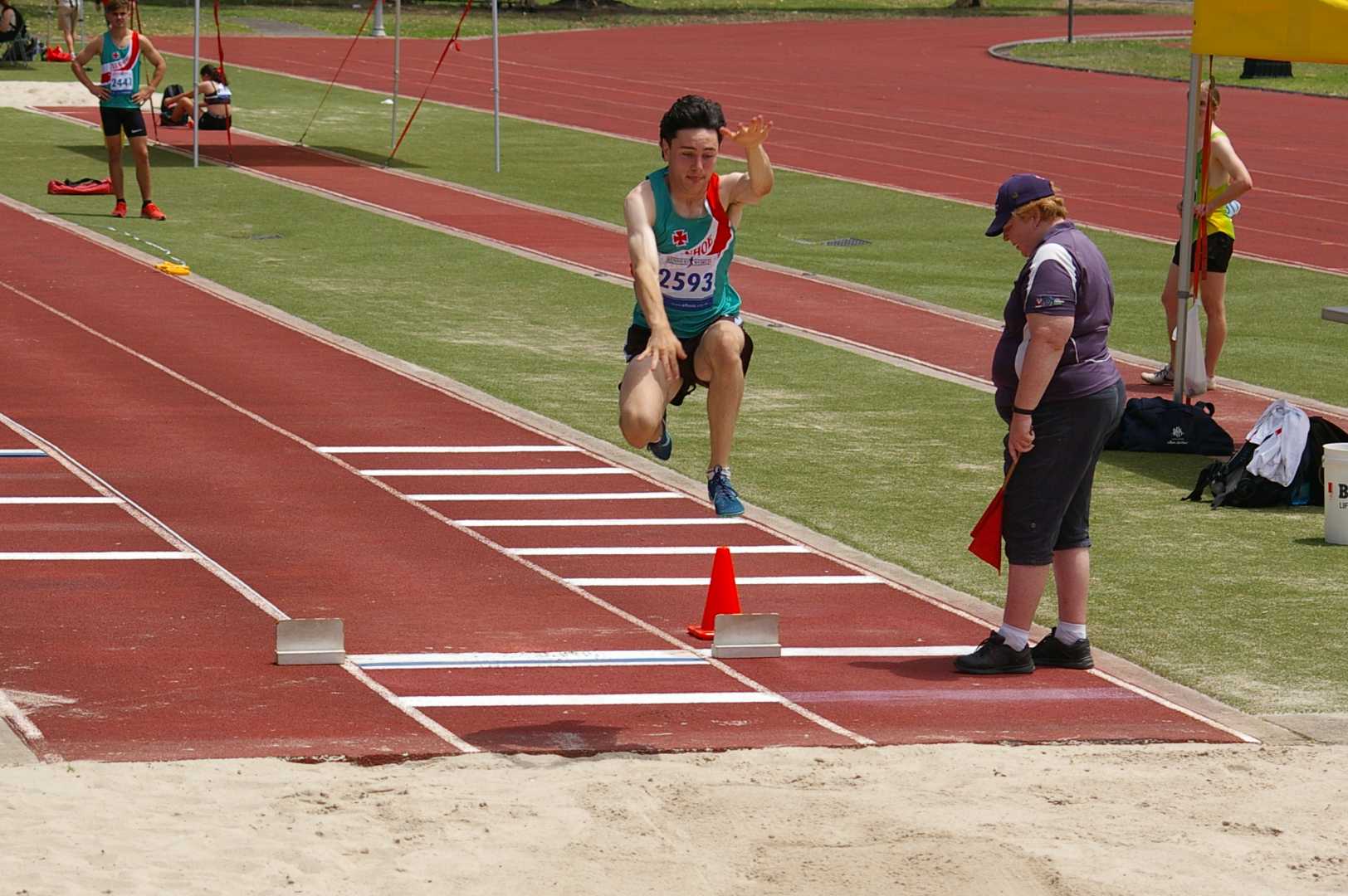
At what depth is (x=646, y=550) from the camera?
36.4ft

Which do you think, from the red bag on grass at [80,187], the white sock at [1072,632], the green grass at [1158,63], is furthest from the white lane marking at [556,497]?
the green grass at [1158,63]

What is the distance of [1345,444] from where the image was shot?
11289mm

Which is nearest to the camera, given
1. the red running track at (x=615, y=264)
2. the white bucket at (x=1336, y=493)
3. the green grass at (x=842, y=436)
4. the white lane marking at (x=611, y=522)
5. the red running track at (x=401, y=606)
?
the red running track at (x=401, y=606)

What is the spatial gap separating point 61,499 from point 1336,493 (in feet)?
22.8

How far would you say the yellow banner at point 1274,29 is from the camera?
1227 centimetres

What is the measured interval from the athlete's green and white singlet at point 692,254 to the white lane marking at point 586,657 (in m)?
1.58

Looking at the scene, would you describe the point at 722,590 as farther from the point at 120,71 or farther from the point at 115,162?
the point at 115,162

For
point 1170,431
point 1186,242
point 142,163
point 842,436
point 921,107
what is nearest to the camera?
point 1170,431

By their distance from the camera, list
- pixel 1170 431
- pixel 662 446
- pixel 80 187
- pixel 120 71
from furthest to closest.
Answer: pixel 80 187
pixel 120 71
pixel 1170 431
pixel 662 446

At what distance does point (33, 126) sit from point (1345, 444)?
76.8ft

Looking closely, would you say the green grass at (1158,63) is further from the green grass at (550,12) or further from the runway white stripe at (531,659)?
the runway white stripe at (531,659)

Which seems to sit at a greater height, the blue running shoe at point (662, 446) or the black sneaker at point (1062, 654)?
the blue running shoe at point (662, 446)

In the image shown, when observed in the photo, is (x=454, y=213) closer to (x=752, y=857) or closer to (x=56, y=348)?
(x=56, y=348)

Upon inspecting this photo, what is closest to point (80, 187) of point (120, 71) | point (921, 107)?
point (120, 71)
